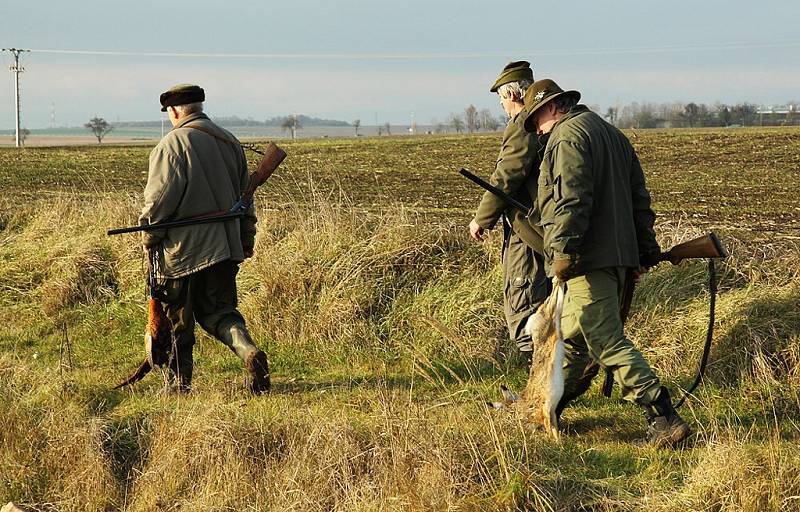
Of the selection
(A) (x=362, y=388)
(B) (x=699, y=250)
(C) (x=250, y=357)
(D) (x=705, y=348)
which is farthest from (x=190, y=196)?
(D) (x=705, y=348)

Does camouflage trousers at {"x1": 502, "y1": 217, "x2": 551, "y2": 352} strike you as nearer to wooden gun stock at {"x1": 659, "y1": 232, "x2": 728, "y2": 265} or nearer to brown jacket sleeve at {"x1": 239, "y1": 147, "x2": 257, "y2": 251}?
wooden gun stock at {"x1": 659, "y1": 232, "x2": 728, "y2": 265}

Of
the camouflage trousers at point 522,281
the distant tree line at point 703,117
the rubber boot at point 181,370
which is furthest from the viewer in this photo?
the distant tree line at point 703,117

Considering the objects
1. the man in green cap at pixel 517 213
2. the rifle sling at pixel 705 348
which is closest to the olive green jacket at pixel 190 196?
the man in green cap at pixel 517 213

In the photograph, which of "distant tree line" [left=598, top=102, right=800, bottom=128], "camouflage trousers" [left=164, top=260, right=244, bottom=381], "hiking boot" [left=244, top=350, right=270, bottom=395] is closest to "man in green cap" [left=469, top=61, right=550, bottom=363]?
"hiking boot" [left=244, top=350, right=270, bottom=395]

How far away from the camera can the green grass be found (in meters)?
4.57

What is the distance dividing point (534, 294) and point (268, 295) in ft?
9.82

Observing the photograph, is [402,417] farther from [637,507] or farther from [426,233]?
[426,233]

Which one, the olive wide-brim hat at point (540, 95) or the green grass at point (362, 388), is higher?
the olive wide-brim hat at point (540, 95)

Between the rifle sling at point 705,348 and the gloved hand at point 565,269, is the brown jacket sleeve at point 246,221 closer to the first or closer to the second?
the gloved hand at point 565,269

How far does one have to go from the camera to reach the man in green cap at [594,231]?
4898 millimetres

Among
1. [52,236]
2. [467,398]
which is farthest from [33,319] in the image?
[467,398]

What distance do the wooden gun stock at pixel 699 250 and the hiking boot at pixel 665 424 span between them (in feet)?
2.78

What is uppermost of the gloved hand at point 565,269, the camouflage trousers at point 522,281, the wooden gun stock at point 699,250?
the wooden gun stock at point 699,250

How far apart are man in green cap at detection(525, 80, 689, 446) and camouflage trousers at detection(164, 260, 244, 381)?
8.37 feet
